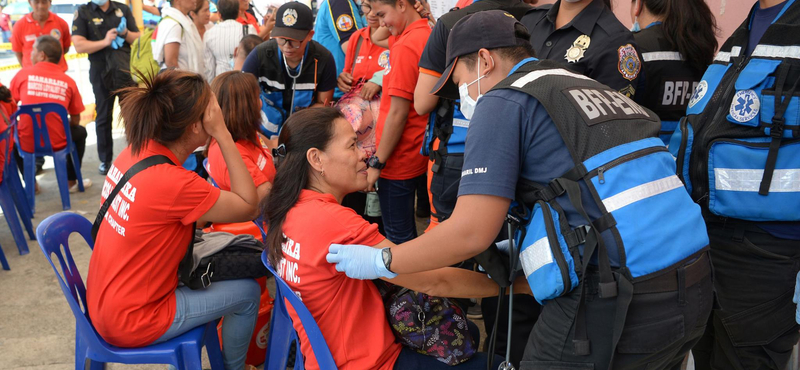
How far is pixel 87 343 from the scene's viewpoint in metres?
2.20

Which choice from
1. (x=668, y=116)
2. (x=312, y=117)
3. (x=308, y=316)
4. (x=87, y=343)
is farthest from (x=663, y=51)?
(x=87, y=343)

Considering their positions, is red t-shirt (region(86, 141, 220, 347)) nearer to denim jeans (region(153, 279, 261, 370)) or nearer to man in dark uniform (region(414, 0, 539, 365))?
denim jeans (region(153, 279, 261, 370))

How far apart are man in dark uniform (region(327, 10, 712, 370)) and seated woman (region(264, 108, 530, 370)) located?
0.91 ft

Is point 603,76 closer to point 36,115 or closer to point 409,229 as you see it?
point 409,229

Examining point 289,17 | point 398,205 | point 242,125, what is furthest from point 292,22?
point 398,205

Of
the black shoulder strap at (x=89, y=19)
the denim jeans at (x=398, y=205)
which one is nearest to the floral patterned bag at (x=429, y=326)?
the denim jeans at (x=398, y=205)

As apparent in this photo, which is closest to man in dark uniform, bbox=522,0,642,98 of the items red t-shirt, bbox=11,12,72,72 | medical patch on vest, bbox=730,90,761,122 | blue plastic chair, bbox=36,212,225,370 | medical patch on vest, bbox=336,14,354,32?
medical patch on vest, bbox=730,90,761,122

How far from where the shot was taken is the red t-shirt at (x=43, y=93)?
16.5ft

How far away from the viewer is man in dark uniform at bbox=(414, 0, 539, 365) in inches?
102

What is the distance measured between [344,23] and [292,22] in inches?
43.4

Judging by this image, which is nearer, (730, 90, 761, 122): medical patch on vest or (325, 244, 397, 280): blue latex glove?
(325, 244, 397, 280): blue latex glove

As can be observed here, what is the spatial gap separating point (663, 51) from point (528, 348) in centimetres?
160

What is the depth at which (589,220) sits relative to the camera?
4.47ft

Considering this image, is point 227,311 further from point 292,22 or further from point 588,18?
point 292,22
